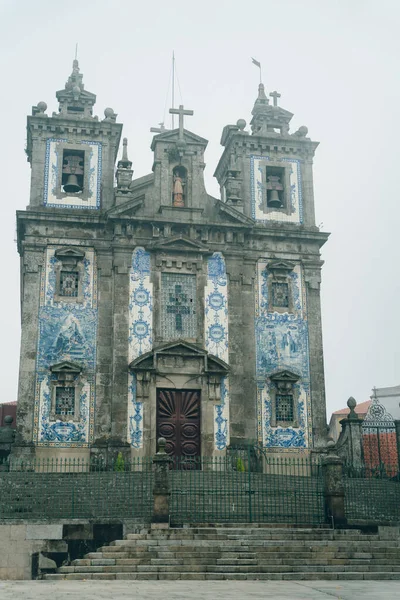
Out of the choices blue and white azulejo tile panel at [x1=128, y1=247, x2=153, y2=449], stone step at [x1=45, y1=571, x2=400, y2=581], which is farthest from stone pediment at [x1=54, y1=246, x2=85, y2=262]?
stone step at [x1=45, y1=571, x2=400, y2=581]

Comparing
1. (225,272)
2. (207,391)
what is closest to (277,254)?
(225,272)

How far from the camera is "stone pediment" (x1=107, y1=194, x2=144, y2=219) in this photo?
94.7 feet

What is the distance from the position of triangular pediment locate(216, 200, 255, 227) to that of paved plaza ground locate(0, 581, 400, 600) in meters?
15.7

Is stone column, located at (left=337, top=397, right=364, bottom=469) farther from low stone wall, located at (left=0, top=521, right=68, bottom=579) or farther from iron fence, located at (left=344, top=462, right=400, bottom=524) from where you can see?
low stone wall, located at (left=0, top=521, right=68, bottom=579)

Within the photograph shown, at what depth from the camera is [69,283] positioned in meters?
28.8

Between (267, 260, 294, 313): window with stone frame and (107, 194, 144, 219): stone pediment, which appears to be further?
(267, 260, 294, 313): window with stone frame

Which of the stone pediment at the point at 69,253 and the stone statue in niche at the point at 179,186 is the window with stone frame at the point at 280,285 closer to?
the stone statue in niche at the point at 179,186

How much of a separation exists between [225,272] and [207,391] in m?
4.26

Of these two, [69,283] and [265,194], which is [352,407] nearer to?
[265,194]

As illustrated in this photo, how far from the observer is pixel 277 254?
30516 mm

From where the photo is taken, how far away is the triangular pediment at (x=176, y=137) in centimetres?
3058

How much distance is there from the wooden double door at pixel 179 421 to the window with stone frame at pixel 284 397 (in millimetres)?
2653

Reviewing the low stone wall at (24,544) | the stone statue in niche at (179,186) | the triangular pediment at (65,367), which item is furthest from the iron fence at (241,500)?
the stone statue in niche at (179,186)

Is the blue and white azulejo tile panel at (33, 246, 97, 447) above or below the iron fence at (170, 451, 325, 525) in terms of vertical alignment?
above
